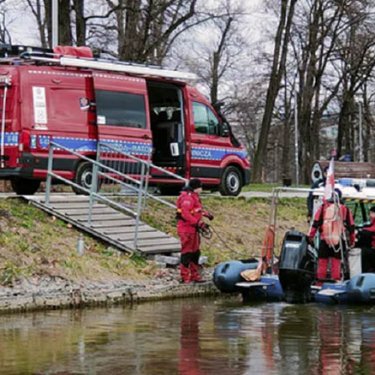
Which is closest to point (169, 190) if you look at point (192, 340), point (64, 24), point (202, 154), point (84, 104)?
point (202, 154)

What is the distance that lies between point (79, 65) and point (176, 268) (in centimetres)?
562

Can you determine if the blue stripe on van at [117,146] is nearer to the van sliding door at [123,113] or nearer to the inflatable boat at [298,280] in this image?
the van sliding door at [123,113]

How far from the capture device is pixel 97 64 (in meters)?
20.6

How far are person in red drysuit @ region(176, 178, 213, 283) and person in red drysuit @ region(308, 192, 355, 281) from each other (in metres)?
1.99

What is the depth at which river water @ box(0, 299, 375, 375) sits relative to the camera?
964 cm

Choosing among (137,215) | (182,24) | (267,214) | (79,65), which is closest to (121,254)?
(137,215)

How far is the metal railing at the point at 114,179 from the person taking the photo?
18.6 m

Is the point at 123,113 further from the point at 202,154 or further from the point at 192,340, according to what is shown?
the point at 192,340

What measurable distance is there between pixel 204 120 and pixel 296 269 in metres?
8.76

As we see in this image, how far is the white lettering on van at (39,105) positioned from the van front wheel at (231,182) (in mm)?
5572

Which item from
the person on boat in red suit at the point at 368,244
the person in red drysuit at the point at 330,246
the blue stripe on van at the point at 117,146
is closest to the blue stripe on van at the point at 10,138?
the blue stripe on van at the point at 117,146

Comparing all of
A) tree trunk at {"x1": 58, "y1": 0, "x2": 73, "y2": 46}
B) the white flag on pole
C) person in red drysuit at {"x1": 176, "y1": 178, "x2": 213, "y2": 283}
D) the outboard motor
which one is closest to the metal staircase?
person in red drysuit at {"x1": 176, "y1": 178, "x2": 213, "y2": 283}

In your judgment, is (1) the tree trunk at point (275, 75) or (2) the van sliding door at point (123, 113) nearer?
(2) the van sliding door at point (123, 113)

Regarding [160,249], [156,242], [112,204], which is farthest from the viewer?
[112,204]
